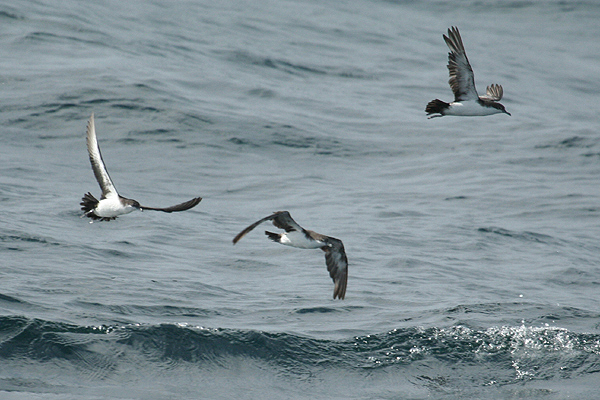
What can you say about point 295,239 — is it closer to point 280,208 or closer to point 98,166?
point 98,166

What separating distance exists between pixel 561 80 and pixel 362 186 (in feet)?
48.0

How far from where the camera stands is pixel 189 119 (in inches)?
777

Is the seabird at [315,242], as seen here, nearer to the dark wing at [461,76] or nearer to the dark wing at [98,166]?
the dark wing at [98,166]

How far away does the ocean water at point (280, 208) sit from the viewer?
993cm

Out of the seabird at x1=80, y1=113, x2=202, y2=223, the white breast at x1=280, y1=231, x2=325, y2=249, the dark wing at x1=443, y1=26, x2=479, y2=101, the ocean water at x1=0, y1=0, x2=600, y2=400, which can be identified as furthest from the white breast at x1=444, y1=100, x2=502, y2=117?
the seabird at x1=80, y1=113, x2=202, y2=223

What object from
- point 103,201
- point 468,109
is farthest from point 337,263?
point 468,109

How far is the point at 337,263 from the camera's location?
9.34 meters

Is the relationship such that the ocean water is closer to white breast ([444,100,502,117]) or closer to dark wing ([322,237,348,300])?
dark wing ([322,237,348,300])

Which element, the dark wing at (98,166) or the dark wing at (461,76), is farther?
the dark wing at (461,76)

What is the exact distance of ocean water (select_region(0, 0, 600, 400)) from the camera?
9930 millimetres

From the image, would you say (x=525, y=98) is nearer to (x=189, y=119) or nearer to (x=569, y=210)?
(x=569, y=210)

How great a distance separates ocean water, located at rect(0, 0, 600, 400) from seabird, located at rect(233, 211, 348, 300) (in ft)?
4.34

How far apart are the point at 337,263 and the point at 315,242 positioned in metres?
0.49

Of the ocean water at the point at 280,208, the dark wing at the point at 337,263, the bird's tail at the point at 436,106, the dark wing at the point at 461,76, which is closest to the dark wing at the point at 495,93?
the dark wing at the point at 461,76
